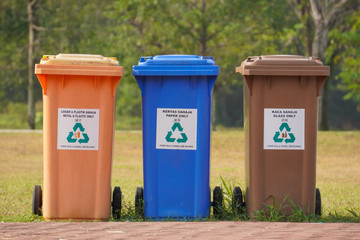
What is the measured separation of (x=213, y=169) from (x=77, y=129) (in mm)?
7723

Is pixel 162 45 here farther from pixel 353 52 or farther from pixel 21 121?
pixel 21 121

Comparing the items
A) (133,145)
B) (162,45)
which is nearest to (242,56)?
(162,45)

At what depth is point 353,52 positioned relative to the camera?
2892cm

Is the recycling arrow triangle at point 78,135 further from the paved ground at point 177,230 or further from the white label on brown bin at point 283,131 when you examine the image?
the white label on brown bin at point 283,131

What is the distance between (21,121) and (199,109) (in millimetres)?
36272

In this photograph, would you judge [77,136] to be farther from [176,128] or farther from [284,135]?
[284,135]

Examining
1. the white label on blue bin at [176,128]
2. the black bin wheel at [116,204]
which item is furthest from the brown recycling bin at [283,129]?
the black bin wheel at [116,204]

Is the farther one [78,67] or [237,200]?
[237,200]

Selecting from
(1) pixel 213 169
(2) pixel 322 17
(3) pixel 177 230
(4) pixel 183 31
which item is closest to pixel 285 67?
(3) pixel 177 230

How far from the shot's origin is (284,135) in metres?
6.85

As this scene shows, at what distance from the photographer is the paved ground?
5.76 m

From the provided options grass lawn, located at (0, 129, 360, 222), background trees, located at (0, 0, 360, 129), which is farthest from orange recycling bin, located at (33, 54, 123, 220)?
background trees, located at (0, 0, 360, 129)

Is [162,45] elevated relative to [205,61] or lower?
elevated

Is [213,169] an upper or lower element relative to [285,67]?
lower
